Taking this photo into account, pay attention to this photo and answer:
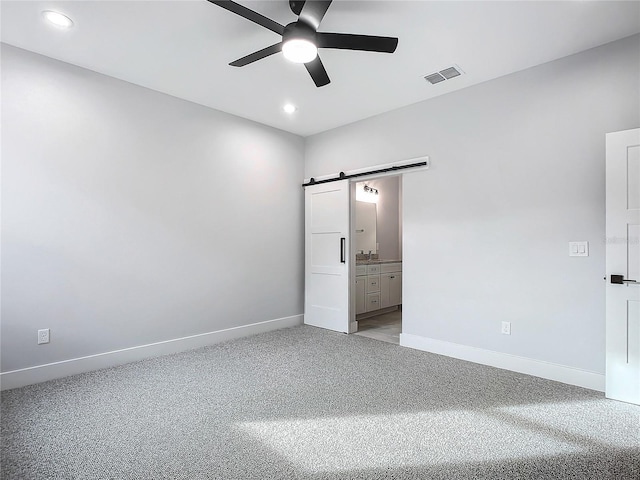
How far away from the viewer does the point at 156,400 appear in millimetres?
2576

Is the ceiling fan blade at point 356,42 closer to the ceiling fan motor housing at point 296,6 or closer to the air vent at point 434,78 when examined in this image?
the ceiling fan motor housing at point 296,6

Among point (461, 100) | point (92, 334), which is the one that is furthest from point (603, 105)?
point (92, 334)

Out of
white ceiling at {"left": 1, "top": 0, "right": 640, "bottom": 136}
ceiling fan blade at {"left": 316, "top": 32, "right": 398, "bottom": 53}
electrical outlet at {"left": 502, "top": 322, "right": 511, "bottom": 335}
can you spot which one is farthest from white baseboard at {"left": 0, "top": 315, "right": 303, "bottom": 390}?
ceiling fan blade at {"left": 316, "top": 32, "right": 398, "bottom": 53}

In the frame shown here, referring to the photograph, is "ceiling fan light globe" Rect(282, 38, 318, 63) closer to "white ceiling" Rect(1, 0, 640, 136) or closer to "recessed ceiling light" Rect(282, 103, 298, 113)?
"white ceiling" Rect(1, 0, 640, 136)

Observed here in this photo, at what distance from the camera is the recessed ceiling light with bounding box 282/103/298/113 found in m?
4.05

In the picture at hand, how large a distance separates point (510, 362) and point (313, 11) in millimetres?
3310

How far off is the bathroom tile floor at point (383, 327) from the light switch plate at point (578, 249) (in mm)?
2050

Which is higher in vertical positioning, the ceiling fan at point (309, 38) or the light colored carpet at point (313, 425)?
the ceiling fan at point (309, 38)

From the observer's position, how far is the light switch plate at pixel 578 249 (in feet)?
9.37

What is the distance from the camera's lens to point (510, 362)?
3221 mm

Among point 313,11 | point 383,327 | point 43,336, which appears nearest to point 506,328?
point 383,327

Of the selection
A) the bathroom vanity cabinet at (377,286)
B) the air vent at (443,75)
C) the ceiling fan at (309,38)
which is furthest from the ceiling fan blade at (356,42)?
the bathroom vanity cabinet at (377,286)

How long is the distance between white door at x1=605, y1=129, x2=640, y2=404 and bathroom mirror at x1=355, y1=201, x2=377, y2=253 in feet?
12.4

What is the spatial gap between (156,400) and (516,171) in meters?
3.63
